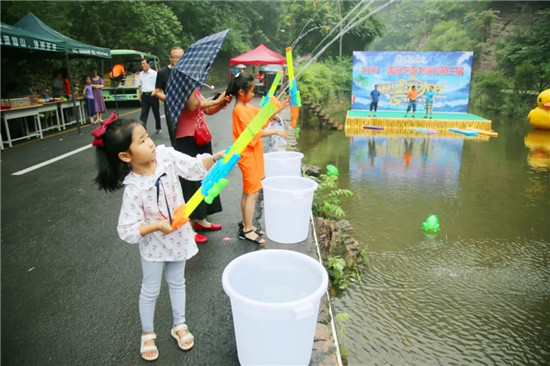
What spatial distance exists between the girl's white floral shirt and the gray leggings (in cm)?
8

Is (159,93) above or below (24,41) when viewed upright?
below

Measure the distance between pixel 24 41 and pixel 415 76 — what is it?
15.3 meters

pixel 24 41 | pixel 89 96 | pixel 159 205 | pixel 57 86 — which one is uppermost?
pixel 24 41

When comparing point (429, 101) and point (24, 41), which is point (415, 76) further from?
point (24, 41)

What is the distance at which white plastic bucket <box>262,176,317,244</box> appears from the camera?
3.71 meters

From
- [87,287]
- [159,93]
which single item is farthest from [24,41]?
[87,287]

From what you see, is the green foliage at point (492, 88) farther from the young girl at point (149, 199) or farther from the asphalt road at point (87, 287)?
the young girl at point (149, 199)

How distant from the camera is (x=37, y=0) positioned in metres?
14.3

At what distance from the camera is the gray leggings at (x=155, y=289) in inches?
89.7

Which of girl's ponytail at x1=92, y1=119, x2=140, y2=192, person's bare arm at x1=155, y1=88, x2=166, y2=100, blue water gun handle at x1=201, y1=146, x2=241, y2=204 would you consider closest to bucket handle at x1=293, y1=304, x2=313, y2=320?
blue water gun handle at x1=201, y1=146, x2=241, y2=204

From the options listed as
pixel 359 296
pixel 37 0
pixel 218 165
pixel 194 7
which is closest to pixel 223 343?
pixel 218 165

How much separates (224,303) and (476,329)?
2633mm

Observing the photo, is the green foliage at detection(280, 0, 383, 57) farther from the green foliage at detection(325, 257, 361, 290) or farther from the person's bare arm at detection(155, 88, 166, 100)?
the green foliage at detection(325, 257, 361, 290)

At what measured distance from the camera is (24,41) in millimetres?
8305
